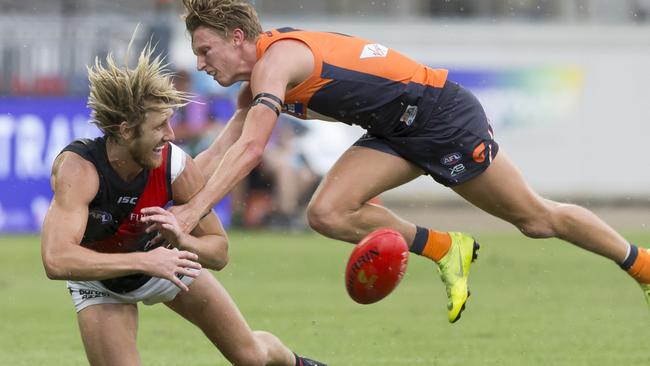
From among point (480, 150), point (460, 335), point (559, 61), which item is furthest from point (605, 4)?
point (480, 150)

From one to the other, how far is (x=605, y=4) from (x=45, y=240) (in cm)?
1763

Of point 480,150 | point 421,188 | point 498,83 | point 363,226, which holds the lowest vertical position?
point 421,188

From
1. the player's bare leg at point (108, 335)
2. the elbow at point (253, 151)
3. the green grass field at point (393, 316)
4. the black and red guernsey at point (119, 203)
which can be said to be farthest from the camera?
the green grass field at point (393, 316)

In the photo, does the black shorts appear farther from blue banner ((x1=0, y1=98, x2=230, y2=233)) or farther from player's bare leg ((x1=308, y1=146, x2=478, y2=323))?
blue banner ((x1=0, y1=98, x2=230, y2=233))

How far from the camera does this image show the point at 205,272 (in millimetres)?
5824

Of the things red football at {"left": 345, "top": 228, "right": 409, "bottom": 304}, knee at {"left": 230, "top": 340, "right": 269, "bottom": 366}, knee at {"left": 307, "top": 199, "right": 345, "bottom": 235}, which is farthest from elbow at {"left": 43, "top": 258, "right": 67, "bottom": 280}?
knee at {"left": 307, "top": 199, "right": 345, "bottom": 235}

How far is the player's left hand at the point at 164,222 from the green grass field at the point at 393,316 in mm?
2213

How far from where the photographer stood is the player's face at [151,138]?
5.29m

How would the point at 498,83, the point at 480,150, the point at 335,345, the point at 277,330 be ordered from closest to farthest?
the point at 480,150 → the point at 335,345 → the point at 277,330 → the point at 498,83

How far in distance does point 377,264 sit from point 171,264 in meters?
1.22

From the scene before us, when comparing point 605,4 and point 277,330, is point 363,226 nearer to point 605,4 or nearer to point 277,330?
point 277,330

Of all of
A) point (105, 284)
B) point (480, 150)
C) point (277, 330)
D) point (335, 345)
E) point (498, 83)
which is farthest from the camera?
point (498, 83)

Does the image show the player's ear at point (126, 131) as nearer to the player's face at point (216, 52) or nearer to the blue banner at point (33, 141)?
the player's face at point (216, 52)

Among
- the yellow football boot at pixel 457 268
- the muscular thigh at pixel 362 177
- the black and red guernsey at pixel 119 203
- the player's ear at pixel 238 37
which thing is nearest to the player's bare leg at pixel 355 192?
the muscular thigh at pixel 362 177
